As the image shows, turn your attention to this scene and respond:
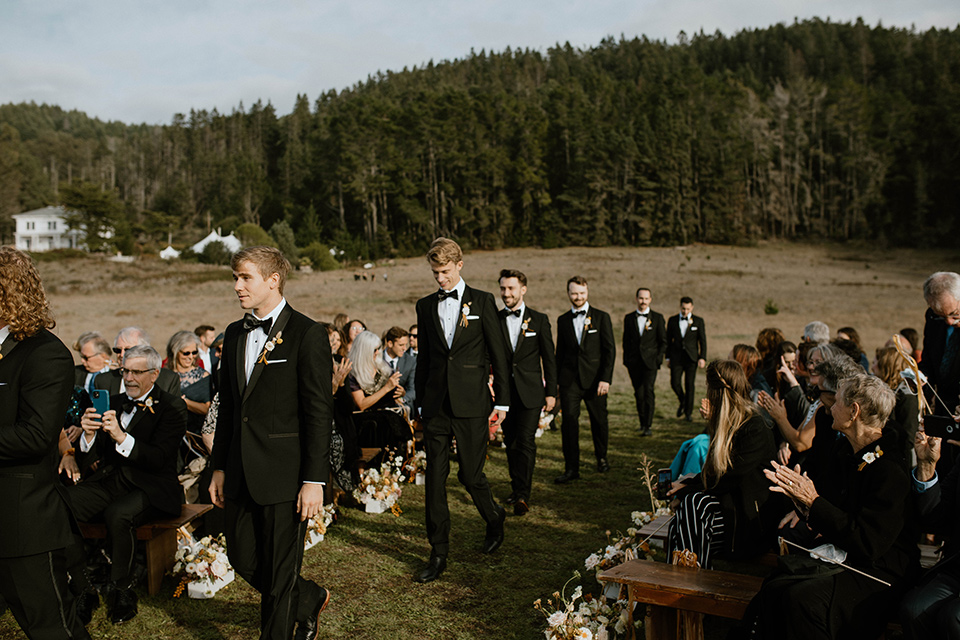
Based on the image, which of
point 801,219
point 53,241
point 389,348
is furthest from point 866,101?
point 53,241

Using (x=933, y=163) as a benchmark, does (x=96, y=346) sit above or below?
below

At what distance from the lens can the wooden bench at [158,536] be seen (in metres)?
4.56

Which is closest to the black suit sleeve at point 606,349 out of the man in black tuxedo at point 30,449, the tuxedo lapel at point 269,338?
the tuxedo lapel at point 269,338

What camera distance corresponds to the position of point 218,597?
4820 millimetres

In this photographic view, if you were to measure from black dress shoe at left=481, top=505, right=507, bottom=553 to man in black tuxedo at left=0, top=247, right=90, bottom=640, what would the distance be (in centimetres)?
304

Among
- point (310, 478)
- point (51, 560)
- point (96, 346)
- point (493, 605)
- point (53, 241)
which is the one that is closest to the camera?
point (51, 560)

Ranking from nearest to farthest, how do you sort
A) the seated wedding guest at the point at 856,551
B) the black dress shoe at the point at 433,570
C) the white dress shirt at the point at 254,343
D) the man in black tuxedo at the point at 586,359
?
the seated wedding guest at the point at 856,551, the white dress shirt at the point at 254,343, the black dress shoe at the point at 433,570, the man in black tuxedo at the point at 586,359

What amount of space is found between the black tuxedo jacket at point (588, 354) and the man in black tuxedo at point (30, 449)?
5.67 m

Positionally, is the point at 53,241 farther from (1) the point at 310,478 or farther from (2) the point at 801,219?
(1) the point at 310,478

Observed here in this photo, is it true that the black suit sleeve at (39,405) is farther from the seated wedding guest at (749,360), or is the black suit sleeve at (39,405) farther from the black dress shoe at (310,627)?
the seated wedding guest at (749,360)

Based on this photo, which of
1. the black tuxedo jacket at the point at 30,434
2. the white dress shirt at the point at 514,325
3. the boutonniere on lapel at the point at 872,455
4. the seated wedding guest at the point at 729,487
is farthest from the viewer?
the white dress shirt at the point at 514,325

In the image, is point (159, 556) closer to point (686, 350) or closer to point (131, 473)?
point (131, 473)

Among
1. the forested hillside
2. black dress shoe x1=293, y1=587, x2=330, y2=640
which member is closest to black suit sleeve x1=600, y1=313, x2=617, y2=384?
black dress shoe x1=293, y1=587, x2=330, y2=640

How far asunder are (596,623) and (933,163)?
88.1 m
